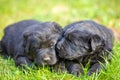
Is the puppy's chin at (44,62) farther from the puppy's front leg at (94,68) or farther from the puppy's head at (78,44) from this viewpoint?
the puppy's front leg at (94,68)

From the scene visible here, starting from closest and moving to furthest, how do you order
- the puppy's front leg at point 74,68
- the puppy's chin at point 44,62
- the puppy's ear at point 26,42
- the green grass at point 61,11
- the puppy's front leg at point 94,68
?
the puppy's front leg at point 94,68 → the puppy's front leg at point 74,68 → the puppy's chin at point 44,62 → the puppy's ear at point 26,42 → the green grass at point 61,11

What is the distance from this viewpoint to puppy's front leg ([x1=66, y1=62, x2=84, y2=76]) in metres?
6.71

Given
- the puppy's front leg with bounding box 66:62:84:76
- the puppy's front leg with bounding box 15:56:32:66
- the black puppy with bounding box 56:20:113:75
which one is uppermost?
the black puppy with bounding box 56:20:113:75

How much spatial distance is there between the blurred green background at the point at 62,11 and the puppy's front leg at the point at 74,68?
19.5ft

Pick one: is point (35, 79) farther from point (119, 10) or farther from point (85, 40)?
point (119, 10)

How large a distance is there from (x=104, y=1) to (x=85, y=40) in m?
7.39

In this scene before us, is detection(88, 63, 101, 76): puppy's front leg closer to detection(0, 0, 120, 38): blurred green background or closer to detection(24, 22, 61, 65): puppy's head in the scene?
detection(24, 22, 61, 65): puppy's head

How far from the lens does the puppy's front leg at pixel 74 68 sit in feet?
22.0

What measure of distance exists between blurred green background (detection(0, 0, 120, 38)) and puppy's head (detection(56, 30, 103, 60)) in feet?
19.6

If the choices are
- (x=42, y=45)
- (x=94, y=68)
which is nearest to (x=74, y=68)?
(x=94, y=68)

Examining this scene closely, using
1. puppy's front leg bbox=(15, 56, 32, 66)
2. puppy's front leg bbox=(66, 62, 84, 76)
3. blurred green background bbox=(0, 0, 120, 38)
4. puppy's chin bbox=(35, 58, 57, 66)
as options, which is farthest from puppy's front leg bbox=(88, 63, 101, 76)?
blurred green background bbox=(0, 0, 120, 38)

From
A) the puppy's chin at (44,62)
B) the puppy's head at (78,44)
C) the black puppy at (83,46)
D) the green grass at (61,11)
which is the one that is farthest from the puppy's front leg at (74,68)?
the green grass at (61,11)

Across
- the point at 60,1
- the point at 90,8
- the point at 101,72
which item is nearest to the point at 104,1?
the point at 90,8

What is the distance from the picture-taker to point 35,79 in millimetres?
6371
